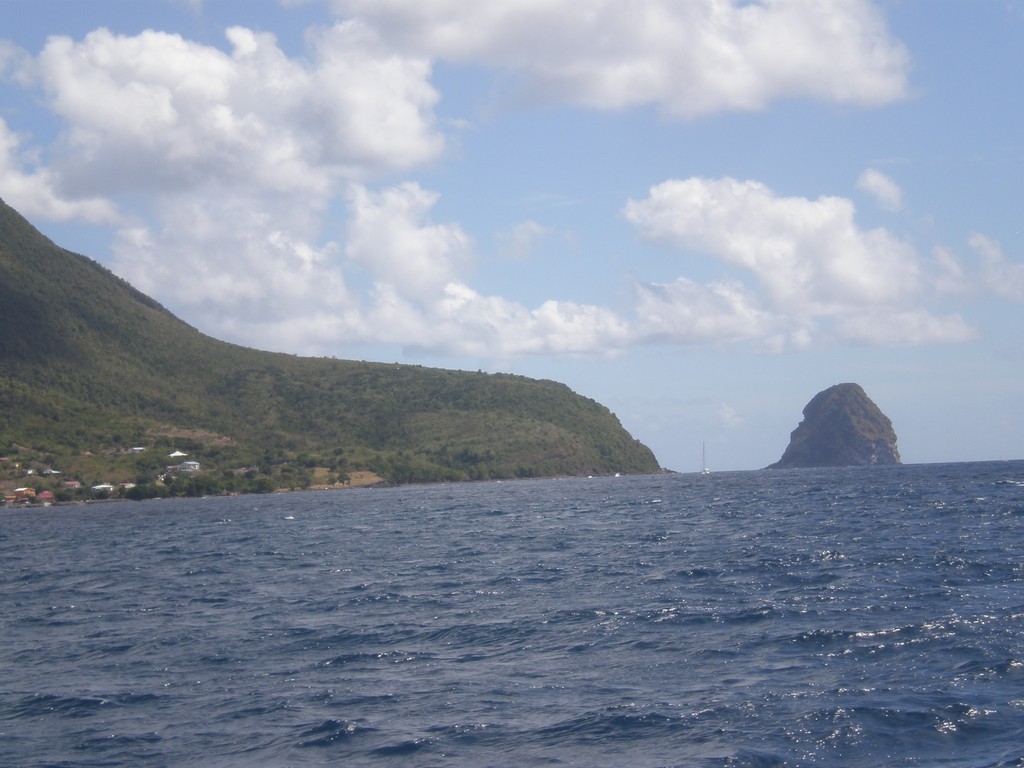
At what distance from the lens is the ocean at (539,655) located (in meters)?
18.1

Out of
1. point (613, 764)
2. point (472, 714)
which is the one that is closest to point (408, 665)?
point (472, 714)

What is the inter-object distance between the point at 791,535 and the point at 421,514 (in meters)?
40.8

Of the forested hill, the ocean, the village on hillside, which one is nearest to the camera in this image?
the ocean

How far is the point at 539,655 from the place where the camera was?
24.7m

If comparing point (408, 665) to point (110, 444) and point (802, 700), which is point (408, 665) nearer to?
point (802, 700)

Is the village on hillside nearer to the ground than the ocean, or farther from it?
farther from it

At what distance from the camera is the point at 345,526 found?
73500 millimetres

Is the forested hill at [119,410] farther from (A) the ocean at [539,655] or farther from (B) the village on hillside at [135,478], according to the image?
(A) the ocean at [539,655]

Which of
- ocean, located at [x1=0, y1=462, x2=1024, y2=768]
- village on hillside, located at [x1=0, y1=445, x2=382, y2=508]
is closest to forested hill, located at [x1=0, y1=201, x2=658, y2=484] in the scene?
village on hillside, located at [x1=0, y1=445, x2=382, y2=508]

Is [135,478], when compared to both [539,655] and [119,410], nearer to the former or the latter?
[119,410]

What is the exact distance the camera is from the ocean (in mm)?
18094

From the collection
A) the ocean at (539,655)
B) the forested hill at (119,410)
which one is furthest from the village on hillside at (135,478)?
the ocean at (539,655)

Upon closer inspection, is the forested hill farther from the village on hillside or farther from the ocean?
the ocean

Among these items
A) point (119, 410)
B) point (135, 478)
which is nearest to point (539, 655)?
point (135, 478)
